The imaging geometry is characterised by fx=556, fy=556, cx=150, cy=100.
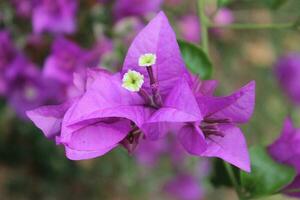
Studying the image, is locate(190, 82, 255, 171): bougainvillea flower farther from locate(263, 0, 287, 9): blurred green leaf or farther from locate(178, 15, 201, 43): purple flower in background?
locate(178, 15, 201, 43): purple flower in background

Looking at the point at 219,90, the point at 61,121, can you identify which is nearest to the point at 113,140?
the point at 61,121

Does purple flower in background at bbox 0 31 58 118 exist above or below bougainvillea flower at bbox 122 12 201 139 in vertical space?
below

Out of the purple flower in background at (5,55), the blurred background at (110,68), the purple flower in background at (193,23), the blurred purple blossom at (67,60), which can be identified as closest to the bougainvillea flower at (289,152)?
the blurred background at (110,68)

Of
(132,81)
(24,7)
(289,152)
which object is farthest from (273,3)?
(24,7)

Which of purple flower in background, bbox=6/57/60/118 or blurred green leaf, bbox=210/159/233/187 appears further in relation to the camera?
purple flower in background, bbox=6/57/60/118

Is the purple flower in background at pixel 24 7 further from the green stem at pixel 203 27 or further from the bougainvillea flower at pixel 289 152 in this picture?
the bougainvillea flower at pixel 289 152

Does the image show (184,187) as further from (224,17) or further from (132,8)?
(132,8)

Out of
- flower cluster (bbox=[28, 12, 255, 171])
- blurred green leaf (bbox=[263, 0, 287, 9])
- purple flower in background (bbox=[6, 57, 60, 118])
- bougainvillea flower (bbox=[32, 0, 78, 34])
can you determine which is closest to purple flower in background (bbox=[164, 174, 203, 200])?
purple flower in background (bbox=[6, 57, 60, 118])

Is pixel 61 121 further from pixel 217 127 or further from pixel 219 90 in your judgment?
pixel 219 90

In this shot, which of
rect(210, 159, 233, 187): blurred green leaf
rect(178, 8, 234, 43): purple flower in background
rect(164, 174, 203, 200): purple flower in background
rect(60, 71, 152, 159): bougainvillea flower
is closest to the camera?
rect(60, 71, 152, 159): bougainvillea flower
